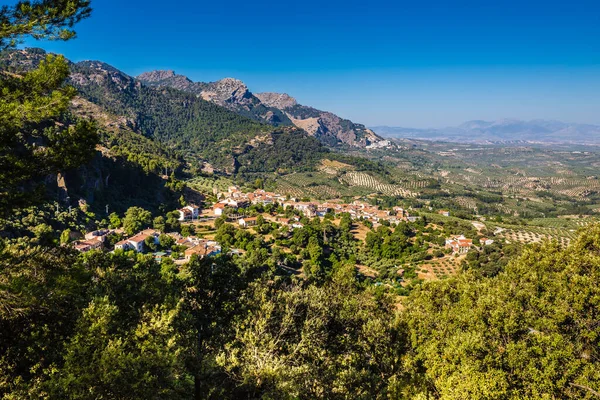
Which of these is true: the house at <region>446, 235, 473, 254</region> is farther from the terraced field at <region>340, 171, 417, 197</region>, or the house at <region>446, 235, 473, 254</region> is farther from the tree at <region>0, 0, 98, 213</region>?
the terraced field at <region>340, 171, 417, 197</region>

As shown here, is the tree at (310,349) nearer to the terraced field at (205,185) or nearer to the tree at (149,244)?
the tree at (149,244)

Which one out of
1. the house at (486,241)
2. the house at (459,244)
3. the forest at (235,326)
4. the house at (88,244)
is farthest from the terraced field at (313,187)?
the forest at (235,326)

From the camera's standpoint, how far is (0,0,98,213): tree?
316 inches

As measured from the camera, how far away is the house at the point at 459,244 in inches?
2314

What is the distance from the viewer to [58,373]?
7.91 m

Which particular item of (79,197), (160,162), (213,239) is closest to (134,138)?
(160,162)

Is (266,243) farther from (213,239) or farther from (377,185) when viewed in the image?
(377,185)

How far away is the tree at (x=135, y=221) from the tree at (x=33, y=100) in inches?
2005

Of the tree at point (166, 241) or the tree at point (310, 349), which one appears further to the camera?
the tree at point (166, 241)

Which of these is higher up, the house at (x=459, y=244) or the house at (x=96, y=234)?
the house at (x=96, y=234)

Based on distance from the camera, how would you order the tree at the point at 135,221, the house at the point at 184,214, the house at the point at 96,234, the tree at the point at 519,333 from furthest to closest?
the house at the point at 184,214, the tree at the point at 135,221, the house at the point at 96,234, the tree at the point at 519,333

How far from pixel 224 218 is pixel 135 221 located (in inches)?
692

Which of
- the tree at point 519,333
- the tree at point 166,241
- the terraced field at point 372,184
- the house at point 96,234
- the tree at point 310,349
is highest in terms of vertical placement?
the tree at point 519,333

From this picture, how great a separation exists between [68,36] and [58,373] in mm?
8456
